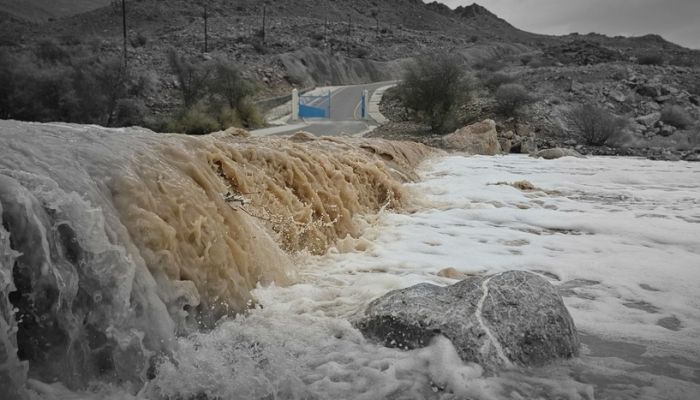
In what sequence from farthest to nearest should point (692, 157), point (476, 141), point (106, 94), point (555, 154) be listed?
point (106, 94) < point (476, 141) < point (555, 154) < point (692, 157)

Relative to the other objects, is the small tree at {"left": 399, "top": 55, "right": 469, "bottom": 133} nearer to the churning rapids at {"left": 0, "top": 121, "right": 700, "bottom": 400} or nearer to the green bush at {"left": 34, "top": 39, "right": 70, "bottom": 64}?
the green bush at {"left": 34, "top": 39, "right": 70, "bottom": 64}

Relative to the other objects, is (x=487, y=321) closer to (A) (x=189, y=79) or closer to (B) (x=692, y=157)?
(B) (x=692, y=157)

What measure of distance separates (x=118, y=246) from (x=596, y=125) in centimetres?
1831

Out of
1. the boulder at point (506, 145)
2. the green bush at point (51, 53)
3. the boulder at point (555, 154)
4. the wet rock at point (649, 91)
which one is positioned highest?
the wet rock at point (649, 91)

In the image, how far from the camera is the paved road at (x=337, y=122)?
19594mm

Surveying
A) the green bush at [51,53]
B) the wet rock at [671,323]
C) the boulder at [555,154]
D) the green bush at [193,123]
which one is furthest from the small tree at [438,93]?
the wet rock at [671,323]

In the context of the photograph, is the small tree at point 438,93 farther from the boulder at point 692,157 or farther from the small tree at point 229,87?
the boulder at point 692,157

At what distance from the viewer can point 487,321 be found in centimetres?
299

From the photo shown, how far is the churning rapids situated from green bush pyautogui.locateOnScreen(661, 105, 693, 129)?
16.9 m

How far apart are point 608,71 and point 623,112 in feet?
17.9

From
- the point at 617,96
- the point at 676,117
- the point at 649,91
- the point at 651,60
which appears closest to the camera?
the point at 676,117

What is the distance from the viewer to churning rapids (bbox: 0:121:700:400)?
253 centimetres

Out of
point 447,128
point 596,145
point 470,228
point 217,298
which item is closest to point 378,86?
point 447,128

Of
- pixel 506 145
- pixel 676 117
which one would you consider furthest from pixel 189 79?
pixel 676 117
